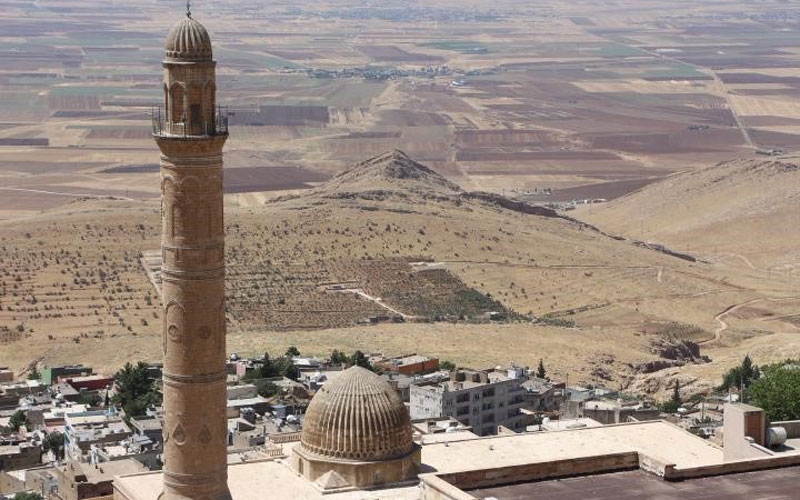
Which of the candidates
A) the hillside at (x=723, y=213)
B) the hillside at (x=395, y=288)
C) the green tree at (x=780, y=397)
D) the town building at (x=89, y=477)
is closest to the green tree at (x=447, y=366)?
the hillside at (x=395, y=288)

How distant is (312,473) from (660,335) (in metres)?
50.9

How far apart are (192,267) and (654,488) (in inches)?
411

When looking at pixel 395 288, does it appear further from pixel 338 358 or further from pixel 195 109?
pixel 195 109

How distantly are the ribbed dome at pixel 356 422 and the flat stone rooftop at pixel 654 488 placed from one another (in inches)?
303

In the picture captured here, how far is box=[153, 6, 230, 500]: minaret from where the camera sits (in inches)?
1276

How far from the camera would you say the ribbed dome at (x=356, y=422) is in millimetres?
38469

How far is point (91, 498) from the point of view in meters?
43.7

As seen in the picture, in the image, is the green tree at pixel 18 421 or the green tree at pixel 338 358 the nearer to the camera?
the green tree at pixel 18 421

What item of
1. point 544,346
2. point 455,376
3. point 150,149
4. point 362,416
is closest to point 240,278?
point 544,346

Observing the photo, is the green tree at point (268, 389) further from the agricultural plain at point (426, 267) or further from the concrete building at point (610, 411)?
the agricultural plain at point (426, 267)

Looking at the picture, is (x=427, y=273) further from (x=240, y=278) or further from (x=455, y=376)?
(x=455, y=376)

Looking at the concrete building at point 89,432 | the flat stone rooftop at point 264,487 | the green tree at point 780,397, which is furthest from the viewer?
the concrete building at point 89,432

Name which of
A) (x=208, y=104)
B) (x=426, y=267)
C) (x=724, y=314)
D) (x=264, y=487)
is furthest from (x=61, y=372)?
(x=724, y=314)

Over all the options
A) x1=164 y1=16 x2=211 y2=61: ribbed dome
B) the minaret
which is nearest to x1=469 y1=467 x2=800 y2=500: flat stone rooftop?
the minaret
